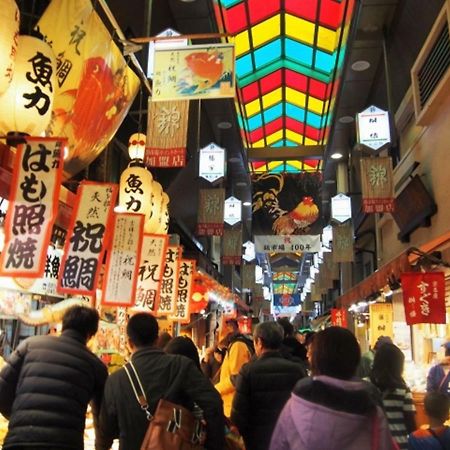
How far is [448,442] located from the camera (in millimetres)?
4008

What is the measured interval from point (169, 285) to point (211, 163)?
6.28 metres

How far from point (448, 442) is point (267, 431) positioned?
4.84ft

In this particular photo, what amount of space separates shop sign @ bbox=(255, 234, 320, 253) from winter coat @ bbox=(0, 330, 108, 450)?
19.7m

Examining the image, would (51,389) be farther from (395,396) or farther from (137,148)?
(137,148)

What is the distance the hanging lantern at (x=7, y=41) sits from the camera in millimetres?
4168

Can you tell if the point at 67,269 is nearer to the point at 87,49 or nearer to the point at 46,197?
the point at 46,197

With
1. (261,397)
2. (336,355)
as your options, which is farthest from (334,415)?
(261,397)

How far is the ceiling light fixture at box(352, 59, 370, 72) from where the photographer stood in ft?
46.5

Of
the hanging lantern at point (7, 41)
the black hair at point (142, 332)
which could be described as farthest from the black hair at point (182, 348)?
the hanging lantern at point (7, 41)

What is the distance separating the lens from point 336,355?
244 centimetres

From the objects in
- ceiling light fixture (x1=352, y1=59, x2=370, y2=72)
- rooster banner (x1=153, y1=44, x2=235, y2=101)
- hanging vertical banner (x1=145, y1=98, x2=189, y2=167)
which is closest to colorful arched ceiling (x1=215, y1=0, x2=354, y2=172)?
ceiling light fixture (x1=352, y1=59, x2=370, y2=72)

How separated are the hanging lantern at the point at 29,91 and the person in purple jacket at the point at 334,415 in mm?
3550

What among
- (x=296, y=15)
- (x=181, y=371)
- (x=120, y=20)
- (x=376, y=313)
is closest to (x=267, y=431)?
(x=181, y=371)

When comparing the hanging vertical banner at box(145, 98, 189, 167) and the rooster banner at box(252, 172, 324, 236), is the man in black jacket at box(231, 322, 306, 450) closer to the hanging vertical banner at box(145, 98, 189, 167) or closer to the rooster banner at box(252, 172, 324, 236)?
the hanging vertical banner at box(145, 98, 189, 167)
